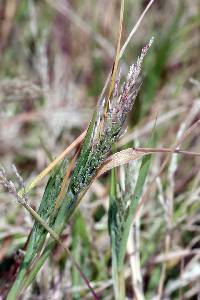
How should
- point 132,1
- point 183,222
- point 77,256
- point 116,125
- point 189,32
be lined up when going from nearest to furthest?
1. point 116,125
2. point 77,256
3. point 183,222
4. point 189,32
5. point 132,1

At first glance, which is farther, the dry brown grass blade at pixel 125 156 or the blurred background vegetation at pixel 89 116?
the blurred background vegetation at pixel 89 116

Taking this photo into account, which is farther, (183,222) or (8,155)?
(8,155)

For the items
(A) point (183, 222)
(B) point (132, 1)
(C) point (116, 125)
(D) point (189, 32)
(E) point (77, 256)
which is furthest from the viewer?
(B) point (132, 1)

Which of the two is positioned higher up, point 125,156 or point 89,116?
point 89,116

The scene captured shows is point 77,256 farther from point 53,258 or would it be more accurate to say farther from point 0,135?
point 0,135

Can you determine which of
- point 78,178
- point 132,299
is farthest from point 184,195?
point 78,178

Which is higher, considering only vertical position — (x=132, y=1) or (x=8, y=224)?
(x=132, y=1)

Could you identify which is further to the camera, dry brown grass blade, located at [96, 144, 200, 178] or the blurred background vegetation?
the blurred background vegetation

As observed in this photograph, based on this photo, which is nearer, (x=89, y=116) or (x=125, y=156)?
(x=125, y=156)
